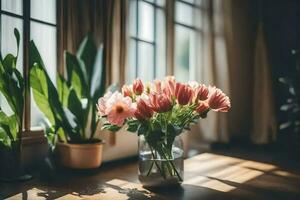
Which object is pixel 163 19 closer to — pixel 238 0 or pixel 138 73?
pixel 138 73

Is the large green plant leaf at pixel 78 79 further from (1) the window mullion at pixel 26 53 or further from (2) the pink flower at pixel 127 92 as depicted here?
(2) the pink flower at pixel 127 92

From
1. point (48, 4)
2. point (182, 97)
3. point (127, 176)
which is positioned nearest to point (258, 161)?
point (127, 176)

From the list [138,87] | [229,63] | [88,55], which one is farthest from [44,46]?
[229,63]

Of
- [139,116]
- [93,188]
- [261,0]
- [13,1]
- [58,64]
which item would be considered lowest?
[93,188]

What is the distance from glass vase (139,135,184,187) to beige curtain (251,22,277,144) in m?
2.32

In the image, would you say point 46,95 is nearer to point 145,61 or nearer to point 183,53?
point 145,61

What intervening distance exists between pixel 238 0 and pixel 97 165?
9.16 ft

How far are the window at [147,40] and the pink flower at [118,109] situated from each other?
1.47 m

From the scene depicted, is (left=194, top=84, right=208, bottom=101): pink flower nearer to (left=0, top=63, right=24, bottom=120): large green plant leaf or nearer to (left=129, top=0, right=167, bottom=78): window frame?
(left=0, top=63, right=24, bottom=120): large green plant leaf


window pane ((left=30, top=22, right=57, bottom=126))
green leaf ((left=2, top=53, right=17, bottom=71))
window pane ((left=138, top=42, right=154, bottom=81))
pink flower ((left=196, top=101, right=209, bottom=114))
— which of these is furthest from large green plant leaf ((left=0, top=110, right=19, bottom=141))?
window pane ((left=138, top=42, right=154, bottom=81))

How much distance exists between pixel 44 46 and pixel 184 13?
67.1 inches

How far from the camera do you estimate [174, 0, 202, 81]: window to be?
3.74 m

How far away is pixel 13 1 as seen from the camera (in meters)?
2.26

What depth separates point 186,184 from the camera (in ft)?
6.44
